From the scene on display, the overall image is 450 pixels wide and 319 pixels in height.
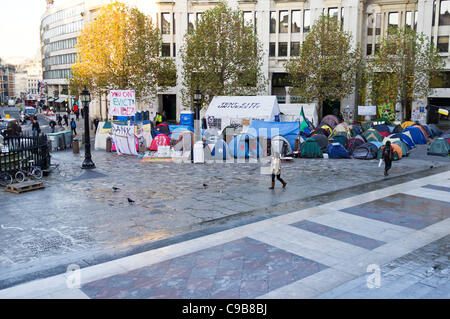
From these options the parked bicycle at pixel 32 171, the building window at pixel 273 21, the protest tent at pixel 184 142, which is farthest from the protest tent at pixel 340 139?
the building window at pixel 273 21

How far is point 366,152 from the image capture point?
2327cm

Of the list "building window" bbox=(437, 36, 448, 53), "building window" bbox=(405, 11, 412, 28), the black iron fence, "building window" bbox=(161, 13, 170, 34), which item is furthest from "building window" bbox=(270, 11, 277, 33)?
the black iron fence

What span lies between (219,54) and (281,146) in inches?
702

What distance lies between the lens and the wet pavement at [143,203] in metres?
9.52

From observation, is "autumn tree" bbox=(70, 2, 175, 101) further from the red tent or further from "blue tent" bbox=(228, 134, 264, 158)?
"blue tent" bbox=(228, 134, 264, 158)

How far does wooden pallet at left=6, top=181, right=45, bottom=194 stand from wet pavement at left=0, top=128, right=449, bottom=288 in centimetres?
28

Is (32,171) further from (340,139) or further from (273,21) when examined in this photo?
(273,21)

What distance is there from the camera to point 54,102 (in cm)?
9019

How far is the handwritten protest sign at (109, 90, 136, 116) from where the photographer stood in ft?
78.5

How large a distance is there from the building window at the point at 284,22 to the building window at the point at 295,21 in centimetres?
62
